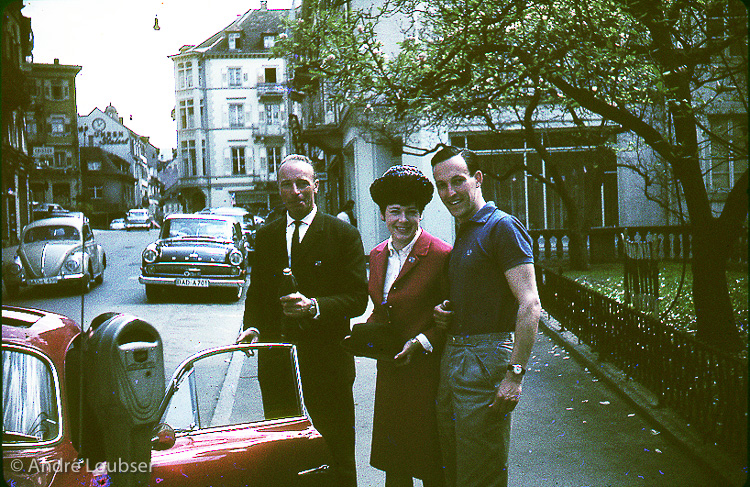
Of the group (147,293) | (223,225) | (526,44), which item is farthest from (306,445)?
(223,225)

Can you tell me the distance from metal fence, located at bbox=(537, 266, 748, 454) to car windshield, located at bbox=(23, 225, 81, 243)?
11.0 meters

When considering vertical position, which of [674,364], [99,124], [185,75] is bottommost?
[674,364]

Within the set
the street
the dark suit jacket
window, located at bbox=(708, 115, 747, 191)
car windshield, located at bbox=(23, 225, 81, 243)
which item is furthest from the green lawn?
car windshield, located at bbox=(23, 225, 81, 243)

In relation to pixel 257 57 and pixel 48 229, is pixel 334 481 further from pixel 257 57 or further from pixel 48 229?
pixel 257 57

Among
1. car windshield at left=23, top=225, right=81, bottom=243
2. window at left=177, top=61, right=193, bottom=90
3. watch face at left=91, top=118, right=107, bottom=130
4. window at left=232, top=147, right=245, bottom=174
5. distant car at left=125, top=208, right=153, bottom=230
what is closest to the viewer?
watch face at left=91, top=118, right=107, bottom=130

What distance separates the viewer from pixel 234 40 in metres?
58.9

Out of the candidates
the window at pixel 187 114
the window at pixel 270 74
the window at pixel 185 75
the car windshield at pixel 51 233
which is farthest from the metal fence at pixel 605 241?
the window at pixel 187 114

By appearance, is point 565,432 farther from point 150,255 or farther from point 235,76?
point 235,76

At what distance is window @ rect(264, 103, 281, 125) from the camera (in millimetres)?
59312

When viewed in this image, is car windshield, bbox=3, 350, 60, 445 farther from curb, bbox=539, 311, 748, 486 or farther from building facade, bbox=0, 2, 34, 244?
curb, bbox=539, 311, 748, 486

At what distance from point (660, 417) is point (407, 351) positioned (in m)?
3.63

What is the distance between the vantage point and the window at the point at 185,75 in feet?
195

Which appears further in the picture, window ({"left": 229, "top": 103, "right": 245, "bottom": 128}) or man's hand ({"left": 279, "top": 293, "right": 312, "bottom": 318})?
window ({"left": 229, "top": 103, "right": 245, "bottom": 128})

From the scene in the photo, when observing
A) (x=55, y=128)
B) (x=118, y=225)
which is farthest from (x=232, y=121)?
(x=55, y=128)
